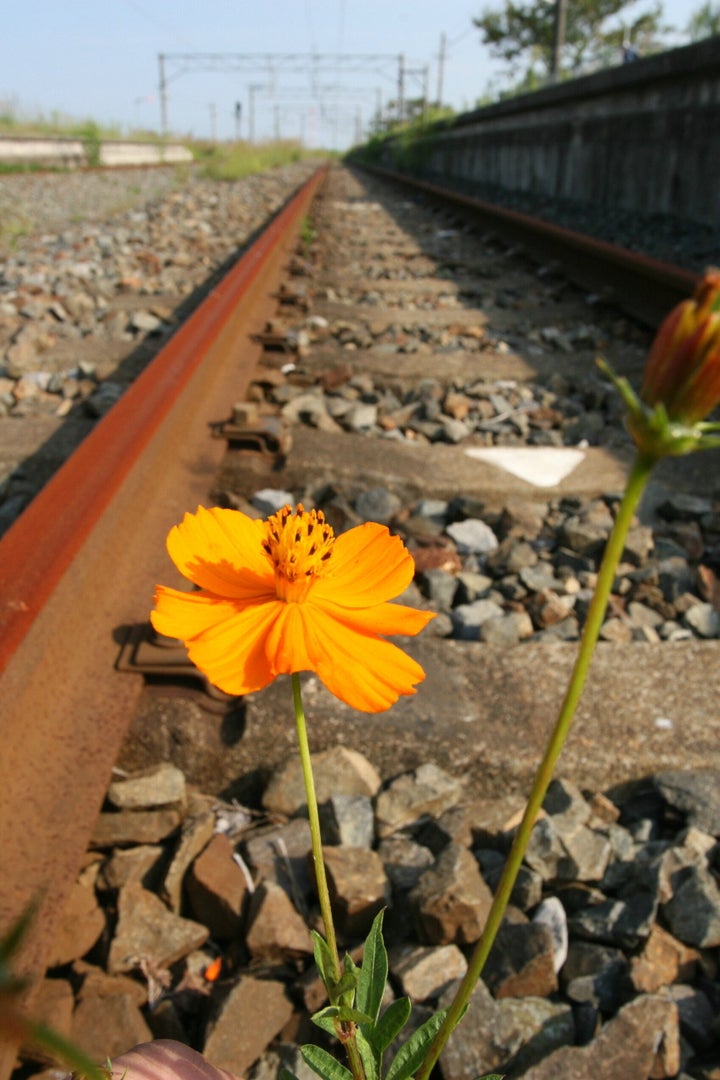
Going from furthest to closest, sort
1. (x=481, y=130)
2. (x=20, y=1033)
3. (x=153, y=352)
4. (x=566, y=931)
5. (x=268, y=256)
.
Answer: (x=481, y=130) < (x=268, y=256) < (x=153, y=352) < (x=566, y=931) < (x=20, y=1033)

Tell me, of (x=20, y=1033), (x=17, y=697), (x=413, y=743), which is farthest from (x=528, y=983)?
(x=20, y=1033)

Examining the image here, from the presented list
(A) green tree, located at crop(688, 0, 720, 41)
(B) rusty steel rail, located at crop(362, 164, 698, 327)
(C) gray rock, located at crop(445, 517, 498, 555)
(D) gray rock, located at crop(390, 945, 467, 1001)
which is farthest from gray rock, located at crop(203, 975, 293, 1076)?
(A) green tree, located at crop(688, 0, 720, 41)

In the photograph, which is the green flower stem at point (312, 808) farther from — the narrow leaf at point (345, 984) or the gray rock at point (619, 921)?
the gray rock at point (619, 921)

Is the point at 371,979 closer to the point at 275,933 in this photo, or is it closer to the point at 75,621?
the point at 275,933

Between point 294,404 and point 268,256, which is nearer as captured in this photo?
point 294,404

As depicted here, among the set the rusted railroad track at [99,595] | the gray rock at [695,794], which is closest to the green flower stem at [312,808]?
the rusted railroad track at [99,595]

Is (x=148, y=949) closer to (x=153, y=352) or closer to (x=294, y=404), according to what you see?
(x=294, y=404)

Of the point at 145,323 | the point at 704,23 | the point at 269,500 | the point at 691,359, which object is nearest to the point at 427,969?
the point at 691,359
